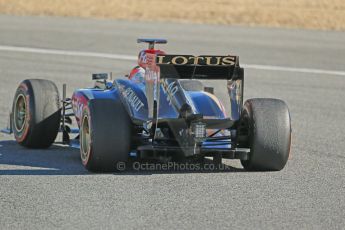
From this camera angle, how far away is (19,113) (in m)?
11.2

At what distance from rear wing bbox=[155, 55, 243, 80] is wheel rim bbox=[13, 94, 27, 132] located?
2484 mm

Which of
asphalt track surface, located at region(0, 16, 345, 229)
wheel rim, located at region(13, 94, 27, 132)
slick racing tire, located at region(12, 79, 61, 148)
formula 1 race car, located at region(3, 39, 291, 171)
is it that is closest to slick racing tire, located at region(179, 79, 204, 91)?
formula 1 race car, located at region(3, 39, 291, 171)

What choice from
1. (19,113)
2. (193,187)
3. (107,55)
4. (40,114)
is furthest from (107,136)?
(107,55)

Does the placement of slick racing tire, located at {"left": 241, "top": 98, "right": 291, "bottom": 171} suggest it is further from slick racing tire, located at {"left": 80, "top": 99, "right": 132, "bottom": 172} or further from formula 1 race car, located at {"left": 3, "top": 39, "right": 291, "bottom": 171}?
slick racing tire, located at {"left": 80, "top": 99, "right": 132, "bottom": 172}

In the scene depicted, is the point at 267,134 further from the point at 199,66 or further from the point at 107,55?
the point at 107,55

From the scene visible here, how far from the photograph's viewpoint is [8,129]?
11797 millimetres

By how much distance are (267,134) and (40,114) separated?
2576mm

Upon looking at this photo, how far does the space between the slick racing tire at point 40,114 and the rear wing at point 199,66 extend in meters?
1.94

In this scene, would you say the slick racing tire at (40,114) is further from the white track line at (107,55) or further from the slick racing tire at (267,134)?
the white track line at (107,55)

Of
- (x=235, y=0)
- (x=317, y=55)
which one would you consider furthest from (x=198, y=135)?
(x=235, y=0)

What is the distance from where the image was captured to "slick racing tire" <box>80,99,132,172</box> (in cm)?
909

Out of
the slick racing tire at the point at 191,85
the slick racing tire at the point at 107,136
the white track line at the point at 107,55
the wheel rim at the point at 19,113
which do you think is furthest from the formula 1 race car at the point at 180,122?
the white track line at the point at 107,55

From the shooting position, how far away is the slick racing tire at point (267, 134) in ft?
30.5

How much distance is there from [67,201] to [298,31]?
18697 millimetres
